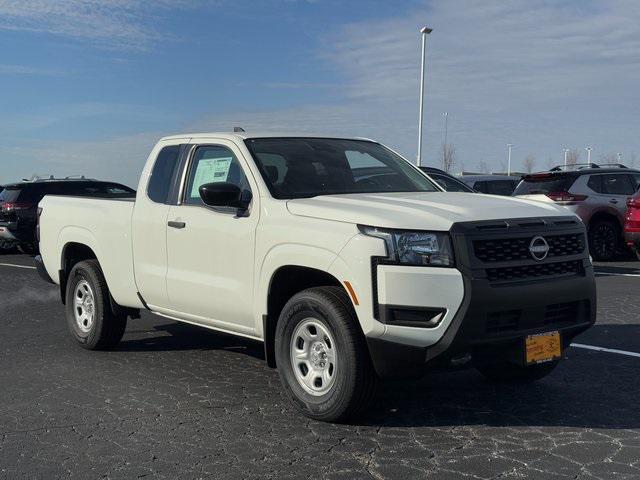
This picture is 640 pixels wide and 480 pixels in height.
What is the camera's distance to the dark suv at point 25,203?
1720 cm

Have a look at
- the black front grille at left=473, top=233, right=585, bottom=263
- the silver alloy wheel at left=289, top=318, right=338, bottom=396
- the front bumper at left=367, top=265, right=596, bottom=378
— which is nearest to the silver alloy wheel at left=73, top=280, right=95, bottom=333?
the silver alloy wheel at left=289, top=318, right=338, bottom=396

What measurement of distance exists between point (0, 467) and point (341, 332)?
2.03 metres

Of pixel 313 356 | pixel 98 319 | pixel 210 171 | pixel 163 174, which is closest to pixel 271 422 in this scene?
pixel 313 356

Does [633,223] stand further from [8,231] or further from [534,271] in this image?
[8,231]

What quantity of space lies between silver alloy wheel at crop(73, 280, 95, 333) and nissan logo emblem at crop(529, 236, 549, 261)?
13.6 ft

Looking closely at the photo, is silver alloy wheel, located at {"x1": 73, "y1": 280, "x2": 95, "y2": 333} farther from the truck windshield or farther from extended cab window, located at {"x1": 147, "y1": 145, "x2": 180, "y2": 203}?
the truck windshield

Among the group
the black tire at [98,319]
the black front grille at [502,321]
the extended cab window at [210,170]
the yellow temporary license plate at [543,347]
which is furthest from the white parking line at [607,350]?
the black tire at [98,319]

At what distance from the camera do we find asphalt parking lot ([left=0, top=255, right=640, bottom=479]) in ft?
13.6

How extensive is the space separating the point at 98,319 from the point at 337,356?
3.13 metres

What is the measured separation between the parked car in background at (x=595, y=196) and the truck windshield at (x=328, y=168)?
28.6 feet

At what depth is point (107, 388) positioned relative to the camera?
5.82 m

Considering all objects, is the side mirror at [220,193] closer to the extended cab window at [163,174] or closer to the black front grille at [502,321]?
the extended cab window at [163,174]

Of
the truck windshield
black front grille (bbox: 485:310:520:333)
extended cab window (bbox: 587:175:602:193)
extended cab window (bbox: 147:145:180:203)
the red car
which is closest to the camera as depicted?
black front grille (bbox: 485:310:520:333)

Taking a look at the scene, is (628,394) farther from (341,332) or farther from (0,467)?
(0,467)
